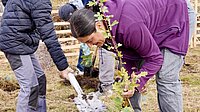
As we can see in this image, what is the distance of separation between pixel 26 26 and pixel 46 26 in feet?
0.54

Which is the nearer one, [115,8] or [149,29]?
[115,8]

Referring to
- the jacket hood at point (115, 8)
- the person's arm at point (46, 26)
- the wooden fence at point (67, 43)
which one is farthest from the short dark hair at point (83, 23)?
the wooden fence at point (67, 43)

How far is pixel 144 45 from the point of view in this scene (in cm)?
249

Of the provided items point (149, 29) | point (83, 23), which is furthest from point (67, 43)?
point (83, 23)

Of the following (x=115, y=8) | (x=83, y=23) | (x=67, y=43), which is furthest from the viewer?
(x=67, y=43)

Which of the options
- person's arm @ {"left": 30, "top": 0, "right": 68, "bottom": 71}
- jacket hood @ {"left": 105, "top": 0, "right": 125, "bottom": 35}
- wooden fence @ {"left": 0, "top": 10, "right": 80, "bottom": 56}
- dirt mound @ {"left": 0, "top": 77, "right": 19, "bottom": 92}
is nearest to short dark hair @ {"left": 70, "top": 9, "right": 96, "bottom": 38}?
jacket hood @ {"left": 105, "top": 0, "right": 125, "bottom": 35}

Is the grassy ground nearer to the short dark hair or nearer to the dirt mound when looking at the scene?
the dirt mound

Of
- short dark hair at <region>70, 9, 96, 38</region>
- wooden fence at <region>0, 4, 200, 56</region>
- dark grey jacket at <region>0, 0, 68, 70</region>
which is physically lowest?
wooden fence at <region>0, 4, 200, 56</region>

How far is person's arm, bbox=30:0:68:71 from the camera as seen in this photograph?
10.4 feet

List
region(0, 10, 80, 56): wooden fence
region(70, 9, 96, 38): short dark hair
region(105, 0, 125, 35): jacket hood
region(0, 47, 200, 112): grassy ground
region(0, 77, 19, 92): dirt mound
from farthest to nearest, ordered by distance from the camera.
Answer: region(0, 10, 80, 56): wooden fence → region(0, 77, 19, 92): dirt mound → region(0, 47, 200, 112): grassy ground → region(105, 0, 125, 35): jacket hood → region(70, 9, 96, 38): short dark hair

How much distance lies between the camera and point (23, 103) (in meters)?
3.44

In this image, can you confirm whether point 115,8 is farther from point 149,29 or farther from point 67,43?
point 67,43

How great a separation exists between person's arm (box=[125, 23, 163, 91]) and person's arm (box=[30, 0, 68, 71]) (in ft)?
2.77

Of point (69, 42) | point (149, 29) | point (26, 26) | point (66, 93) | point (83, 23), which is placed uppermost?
point (83, 23)
